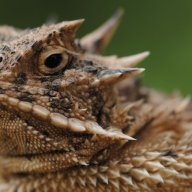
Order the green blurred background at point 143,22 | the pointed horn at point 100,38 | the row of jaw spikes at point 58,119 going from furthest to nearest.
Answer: the green blurred background at point 143,22, the pointed horn at point 100,38, the row of jaw spikes at point 58,119

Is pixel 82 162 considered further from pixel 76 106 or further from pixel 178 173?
pixel 178 173

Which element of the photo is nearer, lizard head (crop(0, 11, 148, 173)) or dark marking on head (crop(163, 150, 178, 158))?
lizard head (crop(0, 11, 148, 173))

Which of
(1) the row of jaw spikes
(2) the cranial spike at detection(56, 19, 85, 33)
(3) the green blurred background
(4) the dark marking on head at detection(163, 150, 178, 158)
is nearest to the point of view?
(1) the row of jaw spikes

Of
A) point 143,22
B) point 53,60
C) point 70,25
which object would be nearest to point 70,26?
point 70,25

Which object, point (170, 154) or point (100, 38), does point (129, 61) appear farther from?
point (170, 154)

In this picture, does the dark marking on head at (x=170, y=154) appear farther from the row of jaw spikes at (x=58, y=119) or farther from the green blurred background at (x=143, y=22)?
the green blurred background at (x=143, y=22)

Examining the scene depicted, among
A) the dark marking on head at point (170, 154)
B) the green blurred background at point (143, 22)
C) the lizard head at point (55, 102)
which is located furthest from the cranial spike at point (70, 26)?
the green blurred background at point (143, 22)

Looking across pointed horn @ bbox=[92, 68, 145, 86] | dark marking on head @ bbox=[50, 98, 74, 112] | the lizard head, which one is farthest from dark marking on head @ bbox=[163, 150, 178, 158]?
dark marking on head @ bbox=[50, 98, 74, 112]

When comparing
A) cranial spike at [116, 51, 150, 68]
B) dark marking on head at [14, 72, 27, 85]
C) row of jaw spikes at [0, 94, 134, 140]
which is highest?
cranial spike at [116, 51, 150, 68]

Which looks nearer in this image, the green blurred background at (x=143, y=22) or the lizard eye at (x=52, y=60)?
the lizard eye at (x=52, y=60)

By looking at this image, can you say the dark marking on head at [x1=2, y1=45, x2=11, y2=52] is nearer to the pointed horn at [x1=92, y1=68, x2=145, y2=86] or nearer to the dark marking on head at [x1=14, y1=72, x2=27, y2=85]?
the dark marking on head at [x1=14, y1=72, x2=27, y2=85]

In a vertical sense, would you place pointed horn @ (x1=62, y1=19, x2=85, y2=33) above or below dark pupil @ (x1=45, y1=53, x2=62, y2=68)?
above
